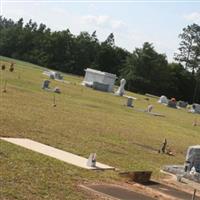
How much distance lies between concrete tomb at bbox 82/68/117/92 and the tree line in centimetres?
2208

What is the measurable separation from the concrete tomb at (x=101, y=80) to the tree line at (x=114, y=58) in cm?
2208

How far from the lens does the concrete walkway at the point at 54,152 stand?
15323 mm

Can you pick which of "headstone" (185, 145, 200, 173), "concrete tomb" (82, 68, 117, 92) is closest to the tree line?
"concrete tomb" (82, 68, 117, 92)

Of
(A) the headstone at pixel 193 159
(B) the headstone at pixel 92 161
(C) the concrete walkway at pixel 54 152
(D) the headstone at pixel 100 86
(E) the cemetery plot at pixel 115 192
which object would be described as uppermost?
(D) the headstone at pixel 100 86

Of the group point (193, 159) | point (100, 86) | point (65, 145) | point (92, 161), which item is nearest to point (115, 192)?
point (92, 161)

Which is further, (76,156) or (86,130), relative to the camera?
(86,130)

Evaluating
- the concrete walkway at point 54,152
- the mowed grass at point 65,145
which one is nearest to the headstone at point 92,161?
the concrete walkway at point 54,152

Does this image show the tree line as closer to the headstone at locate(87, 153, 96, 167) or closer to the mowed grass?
the mowed grass

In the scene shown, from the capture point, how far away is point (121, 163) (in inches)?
661

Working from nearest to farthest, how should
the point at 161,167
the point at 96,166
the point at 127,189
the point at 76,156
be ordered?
the point at 127,189 < the point at 96,166 < the point at 76,156 < the point at 161,167

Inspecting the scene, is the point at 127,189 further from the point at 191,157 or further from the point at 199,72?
the point at 199,72

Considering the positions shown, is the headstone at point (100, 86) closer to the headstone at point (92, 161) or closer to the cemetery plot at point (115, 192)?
the headstone at point (92, 161)

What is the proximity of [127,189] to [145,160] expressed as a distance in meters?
5.38

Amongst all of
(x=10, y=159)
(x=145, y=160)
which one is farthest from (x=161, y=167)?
(x=10, y=159)
